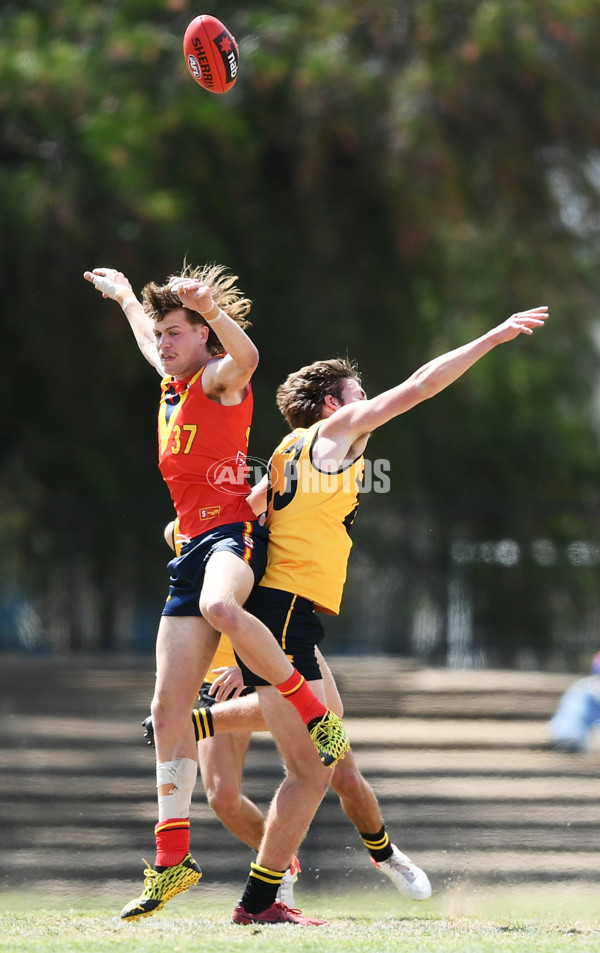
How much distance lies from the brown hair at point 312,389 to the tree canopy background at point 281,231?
6973 millimetres

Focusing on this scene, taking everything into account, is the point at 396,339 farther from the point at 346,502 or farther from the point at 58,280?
the point at 346,502

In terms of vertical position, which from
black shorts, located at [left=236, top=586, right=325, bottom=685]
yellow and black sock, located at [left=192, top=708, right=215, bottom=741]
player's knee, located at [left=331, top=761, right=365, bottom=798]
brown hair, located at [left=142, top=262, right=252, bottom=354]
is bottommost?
player's knee, located at [left=331, top=761, right=365, bottom=798]

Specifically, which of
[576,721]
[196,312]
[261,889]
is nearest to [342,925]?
[261,889]

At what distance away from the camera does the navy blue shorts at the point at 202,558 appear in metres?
4.32

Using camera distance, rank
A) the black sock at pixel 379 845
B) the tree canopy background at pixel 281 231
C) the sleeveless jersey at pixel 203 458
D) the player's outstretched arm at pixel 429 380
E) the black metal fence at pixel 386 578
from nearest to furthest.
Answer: the player's outstretched arm at pixel 429 380 → the sleeveless jersey at pixel 203 458 → the black sock at pixel 379 845 → the tree canopy background at pixel 281 231 → the black metal fence at pixel 386 578

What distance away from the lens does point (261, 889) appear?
168 inches

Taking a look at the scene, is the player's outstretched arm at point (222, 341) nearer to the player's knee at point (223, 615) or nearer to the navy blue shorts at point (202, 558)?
the navy blue shorts at point (202, 558)

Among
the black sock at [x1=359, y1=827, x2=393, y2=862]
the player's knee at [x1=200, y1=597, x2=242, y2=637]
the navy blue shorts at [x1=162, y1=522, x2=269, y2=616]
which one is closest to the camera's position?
the player's knee at [x1=200, y1=597, x2=242, y2=637]

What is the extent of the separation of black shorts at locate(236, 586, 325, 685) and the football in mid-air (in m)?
2.32

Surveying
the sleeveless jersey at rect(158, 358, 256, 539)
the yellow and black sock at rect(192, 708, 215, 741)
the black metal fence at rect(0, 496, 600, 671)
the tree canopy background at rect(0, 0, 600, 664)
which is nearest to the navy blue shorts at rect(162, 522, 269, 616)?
the sleeveless jersey at rect(158, 358, 256, 539)

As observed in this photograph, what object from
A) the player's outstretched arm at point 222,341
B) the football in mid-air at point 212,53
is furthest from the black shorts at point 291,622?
the football in mid-air at point 212,53

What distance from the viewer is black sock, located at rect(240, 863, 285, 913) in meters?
4.27

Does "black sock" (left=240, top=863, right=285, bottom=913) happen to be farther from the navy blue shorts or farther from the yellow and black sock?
the navy blue shorts

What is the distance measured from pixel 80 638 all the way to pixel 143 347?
8118 millimetres
